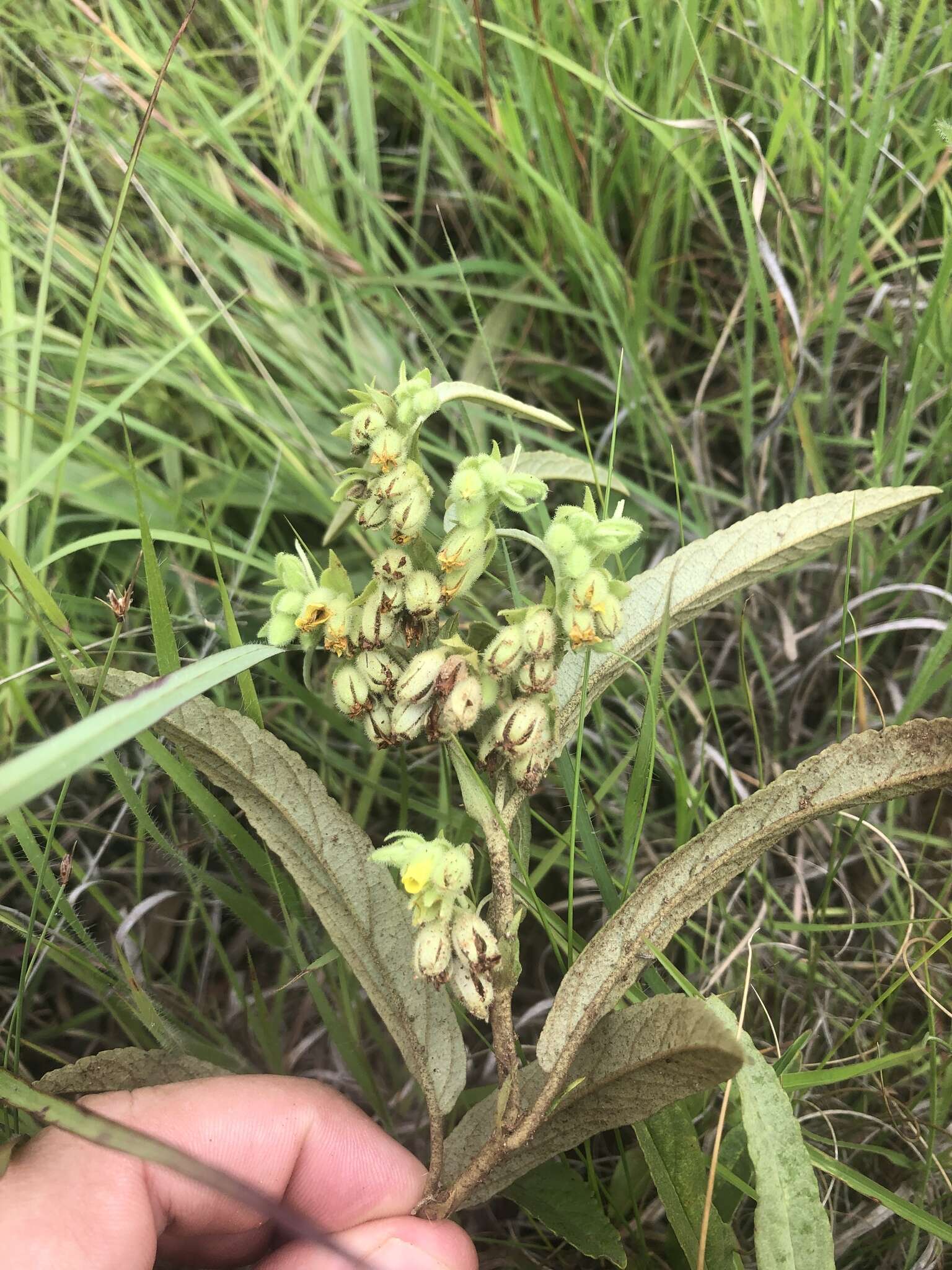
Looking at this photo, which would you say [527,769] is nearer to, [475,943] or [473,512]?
[475,943]

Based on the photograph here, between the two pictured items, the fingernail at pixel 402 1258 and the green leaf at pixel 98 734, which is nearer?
the green leaf at pixel 98 734

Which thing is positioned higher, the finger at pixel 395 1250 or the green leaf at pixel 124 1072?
the green leaf at pixel 124 1072

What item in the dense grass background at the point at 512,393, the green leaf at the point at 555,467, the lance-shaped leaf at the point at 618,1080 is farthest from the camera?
the dense grass background at the point at 512,393

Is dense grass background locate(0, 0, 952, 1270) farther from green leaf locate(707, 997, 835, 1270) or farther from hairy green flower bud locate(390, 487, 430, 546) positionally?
hairy green flower bud locate(390, 487, 430, 546)

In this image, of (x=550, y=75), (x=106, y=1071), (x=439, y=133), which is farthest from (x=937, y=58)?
(x=106, y=1071)

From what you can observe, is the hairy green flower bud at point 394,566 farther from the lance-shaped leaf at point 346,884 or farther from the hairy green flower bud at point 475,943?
the hairy green flower bud at point 475,943

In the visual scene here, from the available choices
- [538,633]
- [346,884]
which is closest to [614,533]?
[538,633]

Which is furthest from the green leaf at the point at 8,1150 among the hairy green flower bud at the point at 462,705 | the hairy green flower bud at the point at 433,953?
the hairy green flower bud at the point at 462,705

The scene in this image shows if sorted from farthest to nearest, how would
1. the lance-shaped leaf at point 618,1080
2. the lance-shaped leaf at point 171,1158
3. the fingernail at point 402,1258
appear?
the fingernail at point 402,1258, the lance-shaped leaf at point 618,1080, the lance-shaped leaf at point 171,1158
